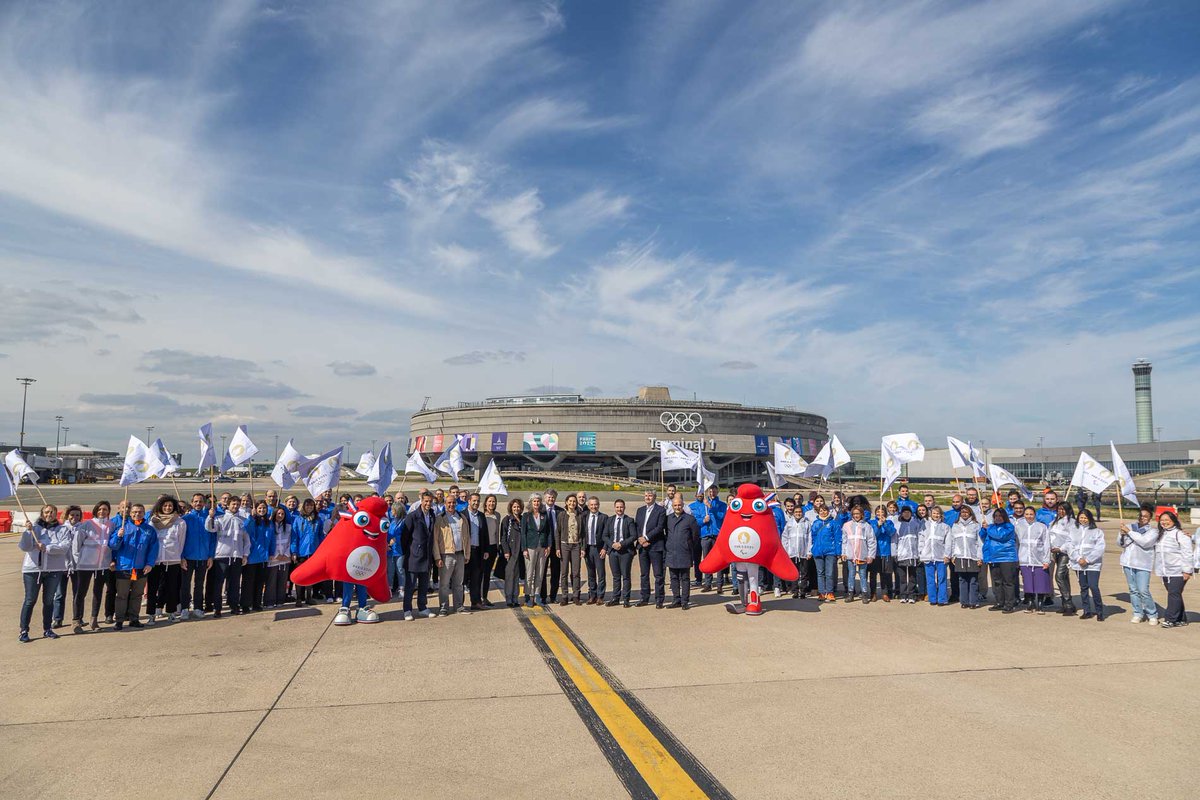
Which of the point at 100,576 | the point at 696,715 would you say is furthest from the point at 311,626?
the point at 696,715

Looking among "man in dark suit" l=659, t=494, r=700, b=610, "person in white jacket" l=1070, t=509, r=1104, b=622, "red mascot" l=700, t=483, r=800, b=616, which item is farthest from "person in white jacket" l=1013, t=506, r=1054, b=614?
"man in dark suit" l=659, t=494, r=700, b=610

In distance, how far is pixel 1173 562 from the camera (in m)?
10.2

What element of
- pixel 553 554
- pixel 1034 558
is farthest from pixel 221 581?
pixel 1034 558

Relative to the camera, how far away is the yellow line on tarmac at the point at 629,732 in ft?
16.3

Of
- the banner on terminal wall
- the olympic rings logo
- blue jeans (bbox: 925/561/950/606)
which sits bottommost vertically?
blue jeans (bbox: 925/561/950/606)

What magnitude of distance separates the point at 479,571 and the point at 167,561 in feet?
14.5

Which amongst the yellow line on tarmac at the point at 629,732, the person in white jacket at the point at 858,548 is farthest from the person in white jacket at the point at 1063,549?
the yellow line on tarmac at the point at 629,732

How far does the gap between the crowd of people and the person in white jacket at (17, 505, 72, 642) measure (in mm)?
18

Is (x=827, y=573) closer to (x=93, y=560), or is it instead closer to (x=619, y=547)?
(x=619, y=547)

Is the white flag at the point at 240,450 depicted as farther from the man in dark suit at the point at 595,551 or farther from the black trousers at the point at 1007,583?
the black trousers at the point at 1007,583

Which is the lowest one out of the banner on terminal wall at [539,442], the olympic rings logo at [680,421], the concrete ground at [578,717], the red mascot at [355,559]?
the concrete ground at [578,717]

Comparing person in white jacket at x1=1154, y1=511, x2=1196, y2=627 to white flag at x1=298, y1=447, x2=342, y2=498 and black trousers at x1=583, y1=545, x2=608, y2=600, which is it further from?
white flag at x1=298, y1=447, x2=342, y2=498

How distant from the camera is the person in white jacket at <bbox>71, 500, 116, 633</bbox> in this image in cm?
983

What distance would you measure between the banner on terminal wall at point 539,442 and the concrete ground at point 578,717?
264ft
